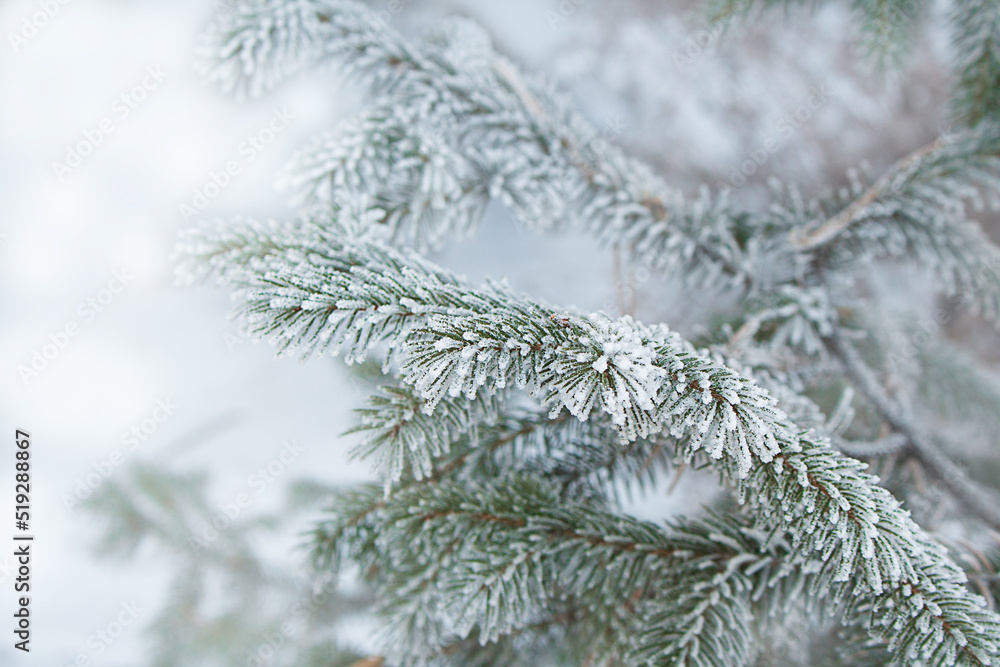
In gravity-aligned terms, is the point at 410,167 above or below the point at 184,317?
above

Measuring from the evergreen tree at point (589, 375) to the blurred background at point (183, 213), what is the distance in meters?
0.58

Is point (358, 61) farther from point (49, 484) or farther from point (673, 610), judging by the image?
point (49, 484)

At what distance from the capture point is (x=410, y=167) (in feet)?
1.49

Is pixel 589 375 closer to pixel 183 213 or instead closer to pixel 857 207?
pixel 857 207

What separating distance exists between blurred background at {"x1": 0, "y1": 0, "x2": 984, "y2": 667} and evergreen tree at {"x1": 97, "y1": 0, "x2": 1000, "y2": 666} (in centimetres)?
58

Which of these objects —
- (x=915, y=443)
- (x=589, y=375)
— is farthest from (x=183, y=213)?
(x=915, y=443)

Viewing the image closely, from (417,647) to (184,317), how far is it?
1137 mm

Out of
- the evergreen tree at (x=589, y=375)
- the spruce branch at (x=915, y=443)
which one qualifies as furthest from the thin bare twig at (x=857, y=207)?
the spruce branch at (x=915, y=443)

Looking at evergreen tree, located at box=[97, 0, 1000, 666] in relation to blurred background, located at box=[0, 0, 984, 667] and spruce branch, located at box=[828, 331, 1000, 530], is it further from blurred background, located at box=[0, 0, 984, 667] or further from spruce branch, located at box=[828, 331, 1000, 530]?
blurred background, located at box=[0, 0, 984, 667]

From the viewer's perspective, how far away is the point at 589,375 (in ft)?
0.87

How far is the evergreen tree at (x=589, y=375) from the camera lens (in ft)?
0.95

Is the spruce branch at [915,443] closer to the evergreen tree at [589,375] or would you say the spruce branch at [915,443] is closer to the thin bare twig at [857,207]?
the evergreen tree at [589,375]

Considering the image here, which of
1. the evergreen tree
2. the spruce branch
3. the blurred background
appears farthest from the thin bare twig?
the blurred background

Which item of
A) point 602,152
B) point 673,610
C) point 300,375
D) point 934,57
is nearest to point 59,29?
point 300,375
